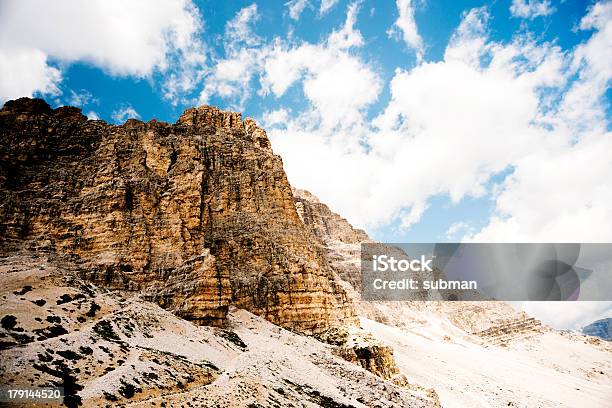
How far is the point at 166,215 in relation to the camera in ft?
154

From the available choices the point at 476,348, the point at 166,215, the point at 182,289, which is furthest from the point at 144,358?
the point at 476,348

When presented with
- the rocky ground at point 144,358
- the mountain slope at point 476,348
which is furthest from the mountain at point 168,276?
the mountain slope at point 476,348

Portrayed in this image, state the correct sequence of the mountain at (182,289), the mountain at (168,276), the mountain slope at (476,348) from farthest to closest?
the mountain slope at (476,348), the mountain at (182,289), the mountain at (168,276)

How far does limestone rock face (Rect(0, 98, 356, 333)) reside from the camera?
40.6 metres

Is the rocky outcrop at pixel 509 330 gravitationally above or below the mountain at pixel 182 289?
below

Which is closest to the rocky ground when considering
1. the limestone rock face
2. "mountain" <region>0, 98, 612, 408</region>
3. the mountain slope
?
"mountain" <region>0, 98, 612, 408</region>

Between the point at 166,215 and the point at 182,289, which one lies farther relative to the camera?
the point at 166,215

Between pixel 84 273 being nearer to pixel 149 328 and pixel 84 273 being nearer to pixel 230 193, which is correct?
pixel 149 328

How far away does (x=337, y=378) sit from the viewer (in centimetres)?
3262

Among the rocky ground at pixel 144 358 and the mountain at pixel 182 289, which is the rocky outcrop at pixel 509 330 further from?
the rocky ground at pixel 144 358

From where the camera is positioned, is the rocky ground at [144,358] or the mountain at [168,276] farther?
the mountain at [168,276]

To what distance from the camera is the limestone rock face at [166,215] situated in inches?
1598

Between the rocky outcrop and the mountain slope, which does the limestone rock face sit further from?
the rocky outcrop

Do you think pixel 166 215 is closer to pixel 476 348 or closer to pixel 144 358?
pixel 144 358
